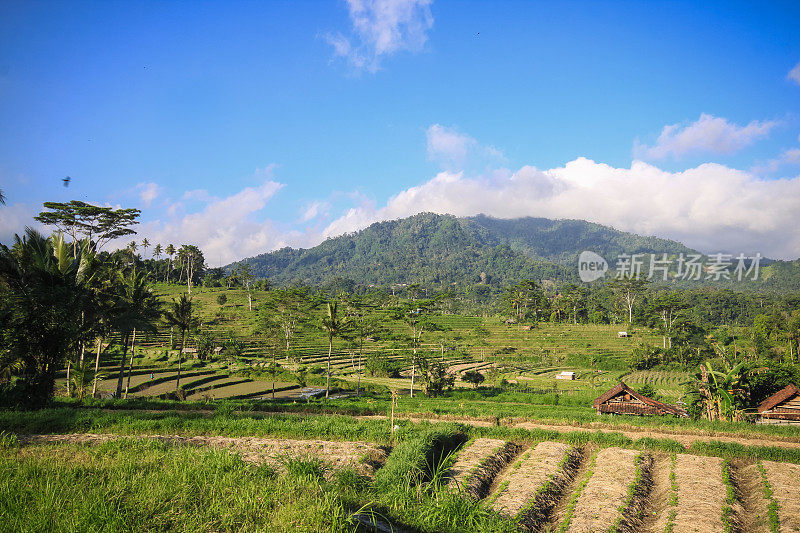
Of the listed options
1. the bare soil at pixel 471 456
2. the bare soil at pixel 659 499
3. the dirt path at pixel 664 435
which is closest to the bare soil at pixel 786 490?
the bare soil at pixel 659 499

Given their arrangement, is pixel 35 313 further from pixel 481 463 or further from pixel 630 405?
pixel 630 405

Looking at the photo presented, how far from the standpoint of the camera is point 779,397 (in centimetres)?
2153

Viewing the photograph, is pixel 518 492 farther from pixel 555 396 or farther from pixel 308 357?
pixel 308 357

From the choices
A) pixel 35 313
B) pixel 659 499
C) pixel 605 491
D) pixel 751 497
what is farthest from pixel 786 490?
pixel 35 313

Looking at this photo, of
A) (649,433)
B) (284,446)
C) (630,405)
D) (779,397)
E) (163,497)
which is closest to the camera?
(163,497)

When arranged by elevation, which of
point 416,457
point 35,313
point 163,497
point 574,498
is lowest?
point 574,498

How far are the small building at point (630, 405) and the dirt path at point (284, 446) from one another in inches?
627

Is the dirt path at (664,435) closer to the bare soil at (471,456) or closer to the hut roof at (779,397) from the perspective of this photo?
the bare soil at (471,456)

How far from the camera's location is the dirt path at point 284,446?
446 inches

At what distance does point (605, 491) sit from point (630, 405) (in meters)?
14.3

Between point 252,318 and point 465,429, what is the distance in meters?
48.5

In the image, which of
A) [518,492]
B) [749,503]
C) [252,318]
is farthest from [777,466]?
[252,318]

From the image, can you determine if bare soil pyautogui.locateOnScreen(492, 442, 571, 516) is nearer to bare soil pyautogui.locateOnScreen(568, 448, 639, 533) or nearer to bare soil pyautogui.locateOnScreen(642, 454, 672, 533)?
bare soil pyautogui.locateOnScreen(568, 448, 639, 533)

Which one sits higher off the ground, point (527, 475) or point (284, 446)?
point (284, 446)
